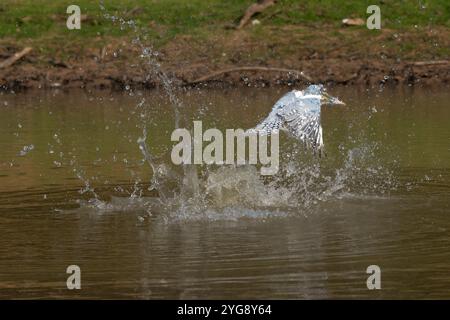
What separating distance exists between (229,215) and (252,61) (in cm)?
1463

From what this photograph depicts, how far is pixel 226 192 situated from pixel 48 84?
13.7 metres

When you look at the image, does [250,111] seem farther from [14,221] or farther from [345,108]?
[14,221]

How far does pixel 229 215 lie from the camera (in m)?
13.2

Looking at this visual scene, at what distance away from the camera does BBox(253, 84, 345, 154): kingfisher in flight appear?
13781mm

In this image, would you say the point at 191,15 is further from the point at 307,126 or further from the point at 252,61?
the point at 307,126

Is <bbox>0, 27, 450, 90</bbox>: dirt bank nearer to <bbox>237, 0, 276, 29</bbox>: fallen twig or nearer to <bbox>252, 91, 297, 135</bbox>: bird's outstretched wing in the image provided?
<bbox>237, 0, 276, 29</bbox>: fallen twig

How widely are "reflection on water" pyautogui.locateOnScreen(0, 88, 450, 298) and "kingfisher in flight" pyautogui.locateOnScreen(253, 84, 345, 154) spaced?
707 mm

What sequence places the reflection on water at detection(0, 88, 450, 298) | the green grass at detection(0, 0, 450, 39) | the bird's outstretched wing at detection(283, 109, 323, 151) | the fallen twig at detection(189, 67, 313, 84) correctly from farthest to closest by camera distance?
the green grass at detection(0, 0, 450, 39)
the fallen twig at detection(189, 67, 313, 84)
the bird's outstretched wing at detection(283, 109, 323, 151)
the reflection on water at detection(0, 88, 450, 298)

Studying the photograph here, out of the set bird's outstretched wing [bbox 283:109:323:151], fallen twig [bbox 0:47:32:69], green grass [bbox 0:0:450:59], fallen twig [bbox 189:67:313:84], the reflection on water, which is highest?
green grass [bbox 0:0:450:59]

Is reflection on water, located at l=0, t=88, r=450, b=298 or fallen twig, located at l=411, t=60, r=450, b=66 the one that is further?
fallen twig, located at l=411, t=60, r=450, b=66

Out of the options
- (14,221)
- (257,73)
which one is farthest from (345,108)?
(14,221)

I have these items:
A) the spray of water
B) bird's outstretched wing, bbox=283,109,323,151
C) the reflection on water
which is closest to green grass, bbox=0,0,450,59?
the reflection on water

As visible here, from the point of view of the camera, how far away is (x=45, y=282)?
10.5 m

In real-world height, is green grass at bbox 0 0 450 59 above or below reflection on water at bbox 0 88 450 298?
above
